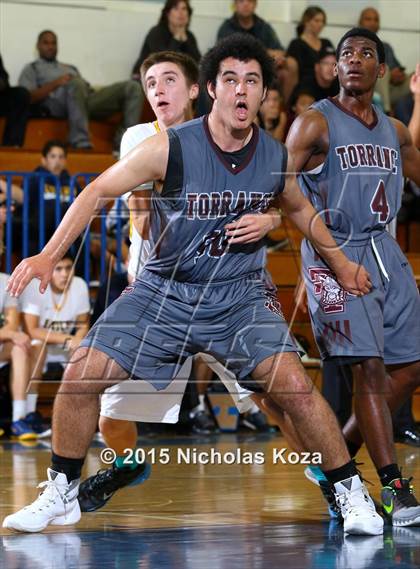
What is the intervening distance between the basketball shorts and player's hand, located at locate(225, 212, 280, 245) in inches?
22.4

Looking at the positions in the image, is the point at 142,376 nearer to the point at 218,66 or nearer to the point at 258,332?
the point at 258,332

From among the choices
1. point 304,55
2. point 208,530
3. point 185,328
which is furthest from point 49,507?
point 304,55

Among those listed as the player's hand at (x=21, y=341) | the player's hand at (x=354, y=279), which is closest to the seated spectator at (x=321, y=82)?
the player's hand at (x=21, y=341)

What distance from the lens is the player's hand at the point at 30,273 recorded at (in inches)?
161

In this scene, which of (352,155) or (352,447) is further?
(352,447)

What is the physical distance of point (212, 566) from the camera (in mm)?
3684

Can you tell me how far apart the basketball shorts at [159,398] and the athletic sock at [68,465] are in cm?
45

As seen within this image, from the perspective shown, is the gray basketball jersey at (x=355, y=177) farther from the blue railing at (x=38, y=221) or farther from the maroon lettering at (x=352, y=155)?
the blue railing at (x=38, y=221)

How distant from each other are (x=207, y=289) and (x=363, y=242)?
863 millimetres

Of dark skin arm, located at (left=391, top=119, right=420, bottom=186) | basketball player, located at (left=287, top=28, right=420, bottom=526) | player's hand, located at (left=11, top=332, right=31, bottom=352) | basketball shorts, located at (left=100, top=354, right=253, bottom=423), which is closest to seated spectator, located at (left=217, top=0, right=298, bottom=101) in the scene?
player's hand, located at (left=11, top=332, right=31, bottom=352)

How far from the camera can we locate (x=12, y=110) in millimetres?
11953

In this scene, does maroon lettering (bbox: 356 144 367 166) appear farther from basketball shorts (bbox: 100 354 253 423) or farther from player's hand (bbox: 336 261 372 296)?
basketball shorts (bbox: 100 354 253 423)

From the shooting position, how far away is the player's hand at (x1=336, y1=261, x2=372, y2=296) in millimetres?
4789

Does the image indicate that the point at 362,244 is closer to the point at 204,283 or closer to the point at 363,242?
the point at 363,242
